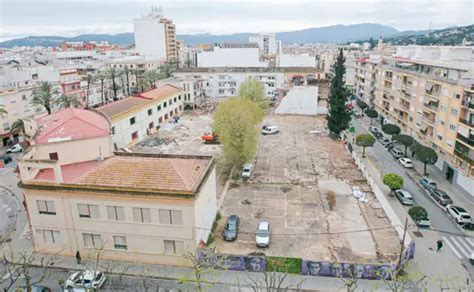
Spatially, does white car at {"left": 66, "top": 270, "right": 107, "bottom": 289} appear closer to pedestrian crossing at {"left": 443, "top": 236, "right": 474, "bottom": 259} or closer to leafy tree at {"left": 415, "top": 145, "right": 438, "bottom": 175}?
pedestrian crossing at {"left": 443, "top": 236, "right": 474, "bottom": 259}

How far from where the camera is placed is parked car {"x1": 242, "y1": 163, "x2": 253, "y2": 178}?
1735 inches

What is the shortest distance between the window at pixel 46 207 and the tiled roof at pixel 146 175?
277cm

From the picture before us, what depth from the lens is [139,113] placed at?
201ft

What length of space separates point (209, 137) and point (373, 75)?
145ft

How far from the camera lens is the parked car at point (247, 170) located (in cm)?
4406

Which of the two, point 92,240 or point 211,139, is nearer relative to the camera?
point 92,240

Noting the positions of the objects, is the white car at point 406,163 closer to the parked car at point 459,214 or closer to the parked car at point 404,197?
the parked car at point 404,197

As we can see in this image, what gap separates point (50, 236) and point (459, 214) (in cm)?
3713

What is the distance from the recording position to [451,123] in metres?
43.5

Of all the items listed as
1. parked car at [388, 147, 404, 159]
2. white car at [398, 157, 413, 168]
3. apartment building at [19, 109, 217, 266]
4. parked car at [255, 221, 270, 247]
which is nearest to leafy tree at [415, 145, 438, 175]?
white car at [398, 157, 413, 168]

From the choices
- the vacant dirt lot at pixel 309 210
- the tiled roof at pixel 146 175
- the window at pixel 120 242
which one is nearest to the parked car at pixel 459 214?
the vacant dirt lot at pixel 309 210

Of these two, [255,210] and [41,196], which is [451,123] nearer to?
[255,210]

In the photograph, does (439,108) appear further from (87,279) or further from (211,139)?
(87,279)

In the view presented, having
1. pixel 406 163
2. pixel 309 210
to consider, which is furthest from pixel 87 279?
pixel 406 163
